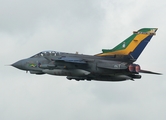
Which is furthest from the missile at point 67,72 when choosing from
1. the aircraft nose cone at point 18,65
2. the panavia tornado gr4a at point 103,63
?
the aircraft nose cone at point 18,65

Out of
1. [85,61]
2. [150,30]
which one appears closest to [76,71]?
[85,61]

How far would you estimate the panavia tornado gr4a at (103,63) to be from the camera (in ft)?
341

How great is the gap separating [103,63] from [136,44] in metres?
3.55

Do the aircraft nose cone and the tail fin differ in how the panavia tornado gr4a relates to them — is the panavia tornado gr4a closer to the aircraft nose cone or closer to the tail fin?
the tail fin

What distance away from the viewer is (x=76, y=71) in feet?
342

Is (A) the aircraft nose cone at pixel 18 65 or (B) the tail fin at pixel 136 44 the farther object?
(A) the aircraft nose cone at pixel 18 65

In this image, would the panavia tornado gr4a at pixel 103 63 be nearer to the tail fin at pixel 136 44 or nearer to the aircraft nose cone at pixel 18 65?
the tail fin at pixel 136 44

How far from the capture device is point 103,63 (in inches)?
4107

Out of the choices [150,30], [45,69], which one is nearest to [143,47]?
[150,30]

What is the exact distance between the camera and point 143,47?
105m

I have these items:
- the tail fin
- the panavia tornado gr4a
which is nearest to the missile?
the panavia tornado gr4a

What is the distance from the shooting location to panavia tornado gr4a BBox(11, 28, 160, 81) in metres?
104

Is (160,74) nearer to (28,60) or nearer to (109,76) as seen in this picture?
(109,76)

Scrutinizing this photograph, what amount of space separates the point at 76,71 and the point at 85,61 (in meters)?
1.33
